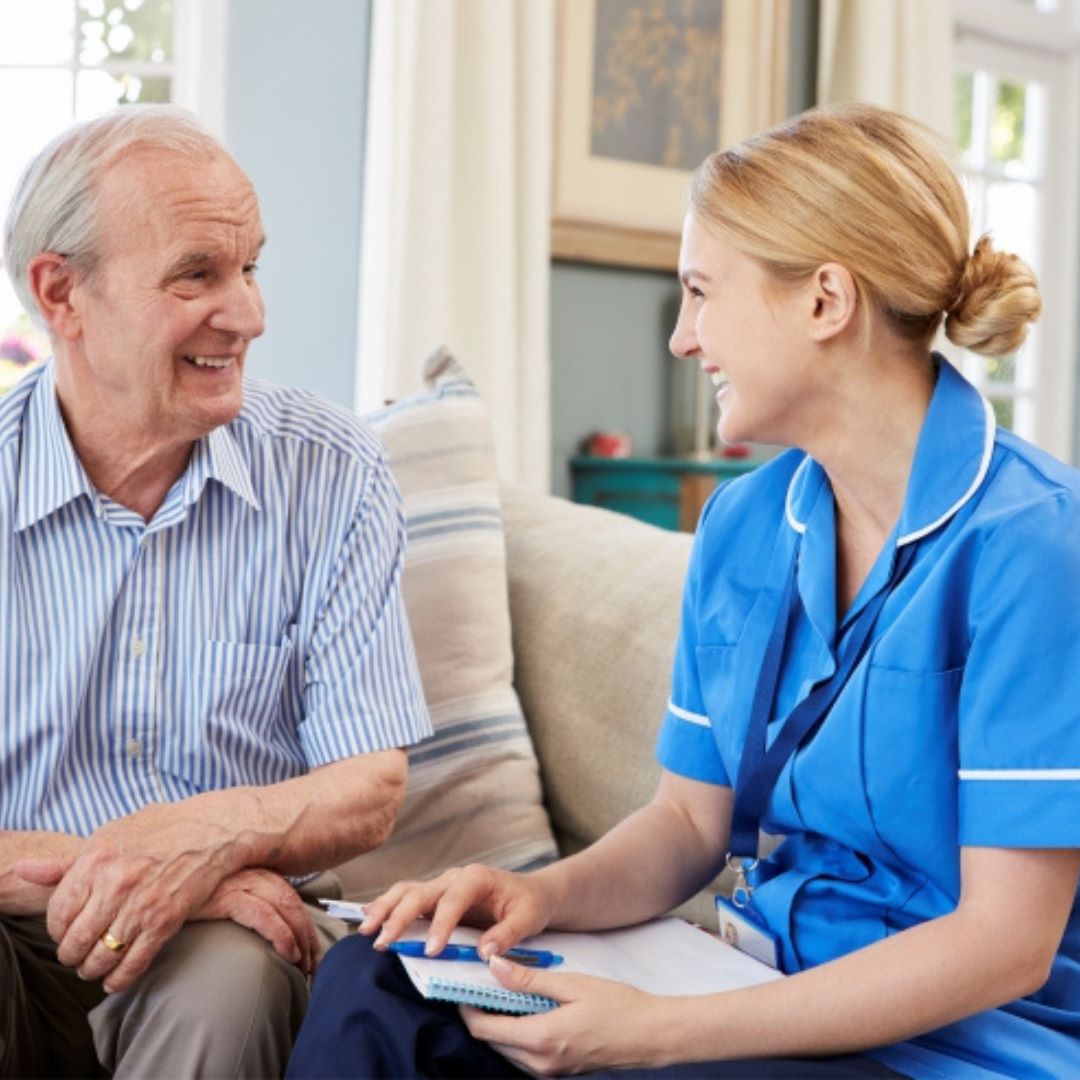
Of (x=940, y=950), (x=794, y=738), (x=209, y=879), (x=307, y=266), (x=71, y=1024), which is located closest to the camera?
(x=940, y=950)

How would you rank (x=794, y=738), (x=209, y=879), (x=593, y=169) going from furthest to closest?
1. (x=593, y=169)
2. (x=209, y=879)
3. (x=794, y=738)

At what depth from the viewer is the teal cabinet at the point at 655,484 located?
3924 mm

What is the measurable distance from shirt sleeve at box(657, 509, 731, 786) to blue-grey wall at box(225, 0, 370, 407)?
2.16m

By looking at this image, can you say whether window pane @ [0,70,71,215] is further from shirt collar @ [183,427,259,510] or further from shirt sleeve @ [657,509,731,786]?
shirt sleeve @ [657,509,731,786]

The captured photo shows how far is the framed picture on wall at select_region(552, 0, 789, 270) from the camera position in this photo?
13.6 feet

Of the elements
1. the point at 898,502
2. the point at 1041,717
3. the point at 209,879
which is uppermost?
the point at 898,502

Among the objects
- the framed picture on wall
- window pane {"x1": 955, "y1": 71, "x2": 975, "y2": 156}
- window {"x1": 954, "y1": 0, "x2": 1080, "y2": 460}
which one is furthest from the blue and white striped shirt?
window pane {"x1": 955, "y1": 71, "x2": 975, "y2": 156}

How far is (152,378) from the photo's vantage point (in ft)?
5.26

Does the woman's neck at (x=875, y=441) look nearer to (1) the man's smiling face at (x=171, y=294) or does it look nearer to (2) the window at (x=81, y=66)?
(1) the man's smiling face at (x=171, y=294)

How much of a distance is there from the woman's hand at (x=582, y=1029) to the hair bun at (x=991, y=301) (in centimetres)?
56

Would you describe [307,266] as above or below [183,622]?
above

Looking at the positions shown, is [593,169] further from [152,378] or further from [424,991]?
[424,991]

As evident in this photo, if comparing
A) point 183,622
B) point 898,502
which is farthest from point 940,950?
point 183,622

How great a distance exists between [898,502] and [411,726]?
1.88 feet
